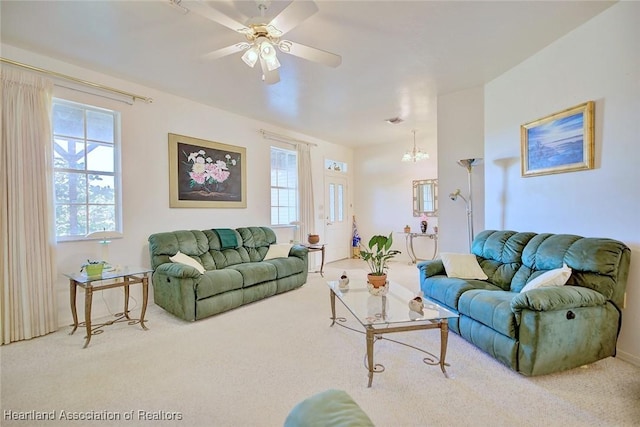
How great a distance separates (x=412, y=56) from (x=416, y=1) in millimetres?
817

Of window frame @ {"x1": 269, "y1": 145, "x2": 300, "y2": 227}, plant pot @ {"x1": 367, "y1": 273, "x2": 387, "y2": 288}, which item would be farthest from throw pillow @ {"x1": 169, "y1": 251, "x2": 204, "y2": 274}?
plant pot @ {"x1": 367, "y1": 273, "x2": 387, "y2": 288}

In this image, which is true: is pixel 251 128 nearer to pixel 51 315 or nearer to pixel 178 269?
pixel 178 269

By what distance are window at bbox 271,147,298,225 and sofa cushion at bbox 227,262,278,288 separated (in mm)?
1540

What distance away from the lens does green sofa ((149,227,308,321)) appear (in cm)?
315

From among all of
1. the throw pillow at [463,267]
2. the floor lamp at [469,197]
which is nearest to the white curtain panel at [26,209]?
the throw pillow at [463,267]

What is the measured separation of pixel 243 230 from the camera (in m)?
4.51

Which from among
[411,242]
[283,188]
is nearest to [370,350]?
[283,188]

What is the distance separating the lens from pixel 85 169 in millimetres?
3254

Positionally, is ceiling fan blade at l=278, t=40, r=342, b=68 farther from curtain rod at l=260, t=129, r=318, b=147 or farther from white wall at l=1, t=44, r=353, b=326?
curtain rod at l=260, t=129, r=318, b=147

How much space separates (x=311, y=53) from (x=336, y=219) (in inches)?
194

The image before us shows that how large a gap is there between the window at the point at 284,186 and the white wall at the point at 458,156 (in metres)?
2.64

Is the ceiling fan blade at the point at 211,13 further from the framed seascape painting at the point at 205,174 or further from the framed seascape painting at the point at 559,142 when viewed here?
the framed seascape painting at the point at 559,142

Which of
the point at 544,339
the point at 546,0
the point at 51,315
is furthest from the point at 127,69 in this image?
the point at 544,339

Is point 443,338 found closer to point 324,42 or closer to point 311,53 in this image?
point 311,53
